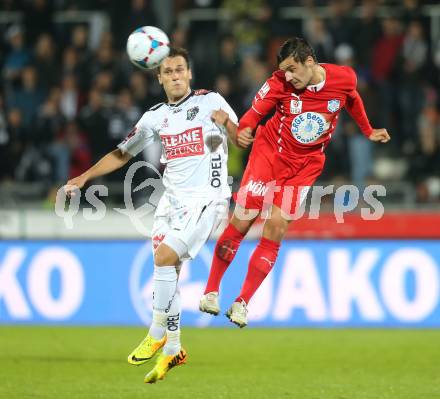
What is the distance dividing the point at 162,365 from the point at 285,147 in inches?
80.2

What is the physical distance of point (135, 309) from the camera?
46.0 ft

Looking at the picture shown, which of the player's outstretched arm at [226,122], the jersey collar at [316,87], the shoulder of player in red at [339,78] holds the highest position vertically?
the shoulder of player in red at [339,78]

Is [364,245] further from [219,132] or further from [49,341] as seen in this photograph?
[219,132]

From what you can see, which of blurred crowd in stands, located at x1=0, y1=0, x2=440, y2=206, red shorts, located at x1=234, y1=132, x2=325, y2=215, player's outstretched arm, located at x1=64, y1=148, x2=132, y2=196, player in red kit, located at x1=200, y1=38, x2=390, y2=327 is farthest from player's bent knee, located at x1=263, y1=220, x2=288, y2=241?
blurred crowd in stands, located at x1=0, y1=0, x2=440, y2=206

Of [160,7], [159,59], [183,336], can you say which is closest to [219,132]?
[159,59]

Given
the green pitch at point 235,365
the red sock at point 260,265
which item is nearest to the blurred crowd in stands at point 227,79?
the green pitch at point 235,365

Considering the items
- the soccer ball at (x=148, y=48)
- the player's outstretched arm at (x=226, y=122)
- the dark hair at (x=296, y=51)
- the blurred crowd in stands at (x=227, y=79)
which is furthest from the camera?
the blurred crowd in stands at (x=227, y=79)

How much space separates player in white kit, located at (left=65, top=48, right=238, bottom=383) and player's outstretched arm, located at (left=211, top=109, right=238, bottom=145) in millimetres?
267

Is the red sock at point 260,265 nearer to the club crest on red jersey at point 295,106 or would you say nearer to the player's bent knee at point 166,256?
the player's bent knee at point 166,256

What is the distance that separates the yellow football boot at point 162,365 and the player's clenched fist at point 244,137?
1.85m

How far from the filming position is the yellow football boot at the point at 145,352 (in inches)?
336

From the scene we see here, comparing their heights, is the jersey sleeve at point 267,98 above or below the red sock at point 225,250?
above

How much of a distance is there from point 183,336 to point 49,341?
1606 millimetres

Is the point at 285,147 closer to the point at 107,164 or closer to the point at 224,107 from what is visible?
the point at 224,107
